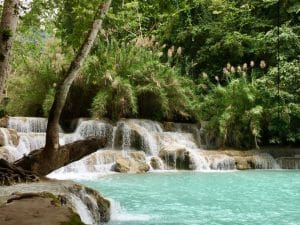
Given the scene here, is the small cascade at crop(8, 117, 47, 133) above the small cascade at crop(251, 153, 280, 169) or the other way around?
above

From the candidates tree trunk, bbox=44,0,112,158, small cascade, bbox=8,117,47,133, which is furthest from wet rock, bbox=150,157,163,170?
tree trunk, bbox=44,0,112,158

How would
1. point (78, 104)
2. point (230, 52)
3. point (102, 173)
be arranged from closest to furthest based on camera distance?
point (102, 173) < point (78, 104) < point (230, 52)

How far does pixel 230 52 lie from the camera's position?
2153cm

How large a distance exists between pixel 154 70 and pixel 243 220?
34.3 feet

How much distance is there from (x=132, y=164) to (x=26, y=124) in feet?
12.0

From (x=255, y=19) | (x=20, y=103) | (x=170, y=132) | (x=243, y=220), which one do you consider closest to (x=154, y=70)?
(x=170, y=132)

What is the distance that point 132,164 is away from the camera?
1359 cm

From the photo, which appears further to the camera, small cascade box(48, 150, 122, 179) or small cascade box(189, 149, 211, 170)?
small cascade box(189, 149, 211, 170)

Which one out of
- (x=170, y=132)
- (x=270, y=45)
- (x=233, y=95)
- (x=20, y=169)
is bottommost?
(x=20, y=169)

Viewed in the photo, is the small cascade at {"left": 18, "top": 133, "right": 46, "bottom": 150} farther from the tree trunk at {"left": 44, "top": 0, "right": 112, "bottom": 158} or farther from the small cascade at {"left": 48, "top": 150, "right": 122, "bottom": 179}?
the tree trunk at {"left": 44, "top": 0, "right": 112, "bottom": 158}

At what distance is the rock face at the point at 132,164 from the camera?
13.3m

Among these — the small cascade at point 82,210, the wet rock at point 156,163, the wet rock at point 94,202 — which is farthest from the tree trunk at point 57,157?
the wet rock at point 156,163

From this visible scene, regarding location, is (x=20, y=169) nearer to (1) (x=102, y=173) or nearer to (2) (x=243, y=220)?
(2) (x=243, y=220)

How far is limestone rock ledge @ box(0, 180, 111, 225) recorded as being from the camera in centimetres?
365
